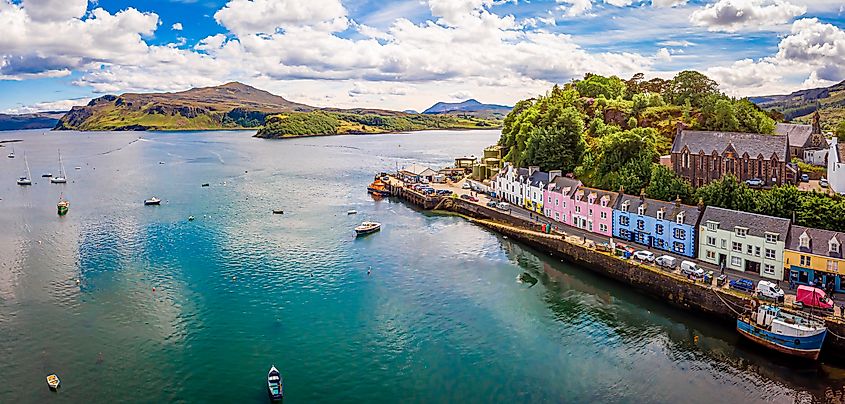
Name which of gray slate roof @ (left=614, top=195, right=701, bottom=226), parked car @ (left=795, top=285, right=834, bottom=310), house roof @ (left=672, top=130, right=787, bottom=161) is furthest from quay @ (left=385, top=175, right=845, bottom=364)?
house roof @ (left=672, top=130, right=787, bottom=161)

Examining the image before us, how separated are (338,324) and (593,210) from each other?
89.3ft

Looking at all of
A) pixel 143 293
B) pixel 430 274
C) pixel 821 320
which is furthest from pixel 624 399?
pixel 143 293

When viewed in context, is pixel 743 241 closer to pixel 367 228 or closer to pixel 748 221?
pixel 748 221

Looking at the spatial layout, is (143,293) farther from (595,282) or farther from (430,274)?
(595,282)

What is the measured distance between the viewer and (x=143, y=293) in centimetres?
4153

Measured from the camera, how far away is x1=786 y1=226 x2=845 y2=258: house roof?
35.4 m

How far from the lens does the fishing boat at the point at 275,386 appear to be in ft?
89.4

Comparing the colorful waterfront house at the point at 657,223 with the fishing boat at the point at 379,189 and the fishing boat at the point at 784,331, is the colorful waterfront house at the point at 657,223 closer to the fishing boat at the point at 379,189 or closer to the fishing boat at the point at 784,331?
the fishing boat at the point at 784,331

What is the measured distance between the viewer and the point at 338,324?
36.4 m

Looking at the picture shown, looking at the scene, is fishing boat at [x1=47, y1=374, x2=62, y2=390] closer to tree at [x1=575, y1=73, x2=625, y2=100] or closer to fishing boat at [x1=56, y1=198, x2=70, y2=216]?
fishing boat at [x1=56, y1=198, x2=70, y2=216]

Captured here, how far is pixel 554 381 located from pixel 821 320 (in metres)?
15.2

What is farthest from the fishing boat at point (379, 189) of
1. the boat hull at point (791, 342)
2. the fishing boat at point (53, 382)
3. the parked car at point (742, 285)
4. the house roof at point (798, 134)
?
the boat hull at point (791, 342)

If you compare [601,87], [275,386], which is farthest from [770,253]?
[601,87]

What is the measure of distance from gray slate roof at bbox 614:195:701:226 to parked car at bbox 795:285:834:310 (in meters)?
10.6
